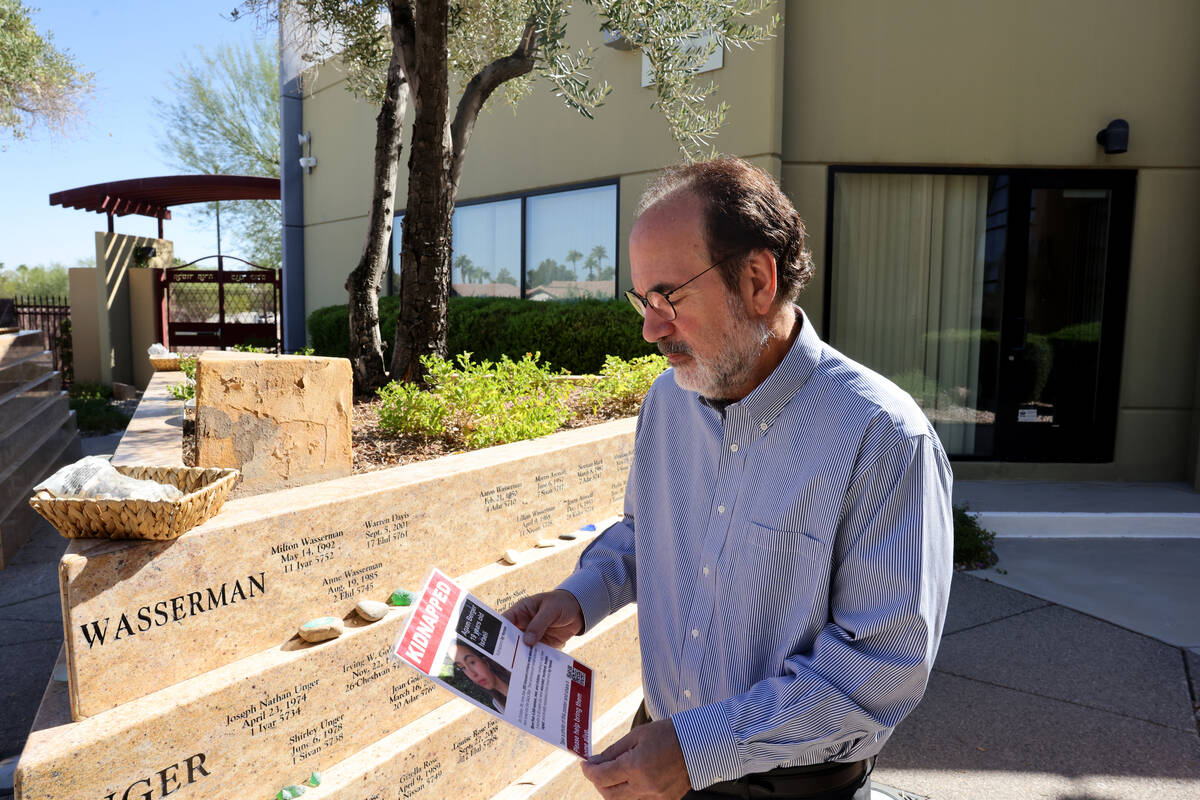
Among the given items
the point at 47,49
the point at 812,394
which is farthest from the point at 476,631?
the point at 47,49

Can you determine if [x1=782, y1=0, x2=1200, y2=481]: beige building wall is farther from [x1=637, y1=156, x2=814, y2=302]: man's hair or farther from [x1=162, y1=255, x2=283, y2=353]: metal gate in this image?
[x1=162, y1=255, x2=283, y2=353]: metal gate

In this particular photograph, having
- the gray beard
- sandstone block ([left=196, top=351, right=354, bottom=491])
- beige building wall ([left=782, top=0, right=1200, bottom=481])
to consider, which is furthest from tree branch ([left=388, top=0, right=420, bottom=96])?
the gray beard

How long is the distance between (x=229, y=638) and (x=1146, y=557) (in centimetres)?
658

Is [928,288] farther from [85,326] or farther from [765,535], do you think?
[85,326]

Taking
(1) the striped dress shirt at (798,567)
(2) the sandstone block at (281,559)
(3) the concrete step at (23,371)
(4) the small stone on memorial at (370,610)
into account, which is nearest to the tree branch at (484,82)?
(2) the sandstone block at (281,559)

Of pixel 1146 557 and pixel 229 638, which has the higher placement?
pixel 229 638

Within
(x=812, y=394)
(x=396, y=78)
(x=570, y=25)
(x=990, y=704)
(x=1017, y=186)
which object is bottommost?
(x=990, y=704)

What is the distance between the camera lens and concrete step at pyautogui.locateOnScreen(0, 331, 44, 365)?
7287mm

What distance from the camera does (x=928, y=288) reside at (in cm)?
866

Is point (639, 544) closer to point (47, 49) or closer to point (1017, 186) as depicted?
point (1017, 186)

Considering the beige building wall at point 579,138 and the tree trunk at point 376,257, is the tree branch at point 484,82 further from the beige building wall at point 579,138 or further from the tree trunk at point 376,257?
the beige building wall at point 579,138

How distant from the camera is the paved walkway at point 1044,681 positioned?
3.54 metres

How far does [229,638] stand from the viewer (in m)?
2.46

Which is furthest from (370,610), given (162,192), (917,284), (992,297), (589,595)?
(162,192)
